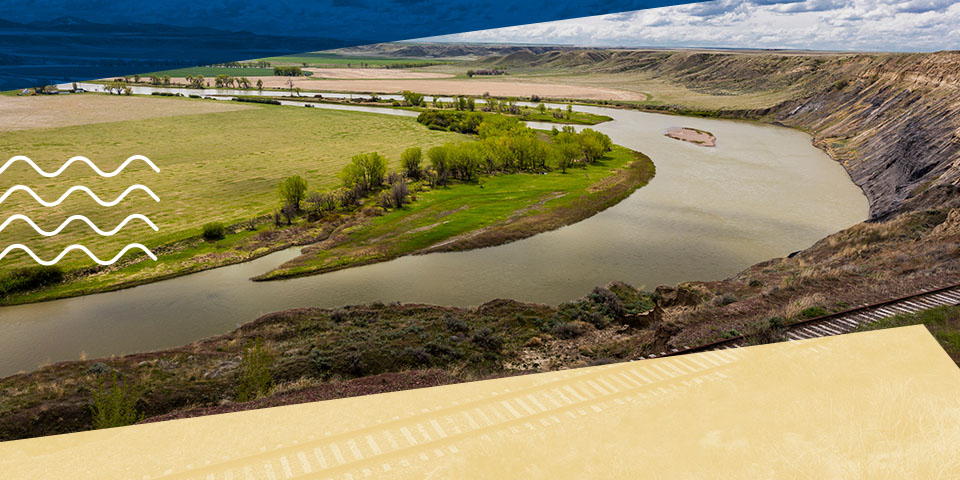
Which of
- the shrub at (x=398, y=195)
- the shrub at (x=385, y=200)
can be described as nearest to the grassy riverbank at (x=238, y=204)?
the shrub at (x=398, y=195)

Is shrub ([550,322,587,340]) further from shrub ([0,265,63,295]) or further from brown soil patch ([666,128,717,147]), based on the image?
brown soil patch ([666,128,717,147])

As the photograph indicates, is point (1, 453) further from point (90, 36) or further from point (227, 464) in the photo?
point (90, 36)

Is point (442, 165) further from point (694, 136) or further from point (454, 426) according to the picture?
point (694, 136)

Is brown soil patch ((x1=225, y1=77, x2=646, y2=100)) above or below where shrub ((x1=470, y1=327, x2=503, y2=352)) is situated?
above

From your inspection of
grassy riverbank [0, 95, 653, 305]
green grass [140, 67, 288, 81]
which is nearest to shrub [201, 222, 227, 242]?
grassy riverbank [0, 95, 653, 305]

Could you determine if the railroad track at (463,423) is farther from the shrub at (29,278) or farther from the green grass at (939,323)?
the shrub at (29,278)

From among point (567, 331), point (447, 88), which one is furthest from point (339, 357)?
point (447, 88)
